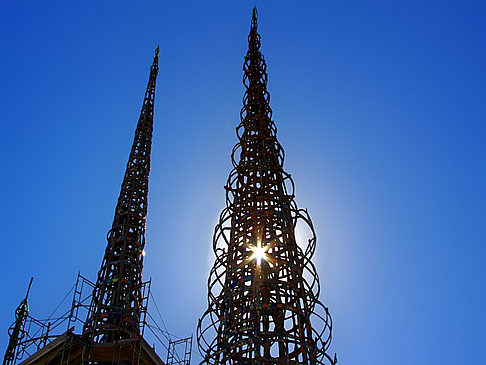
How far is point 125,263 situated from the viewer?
4019 cm

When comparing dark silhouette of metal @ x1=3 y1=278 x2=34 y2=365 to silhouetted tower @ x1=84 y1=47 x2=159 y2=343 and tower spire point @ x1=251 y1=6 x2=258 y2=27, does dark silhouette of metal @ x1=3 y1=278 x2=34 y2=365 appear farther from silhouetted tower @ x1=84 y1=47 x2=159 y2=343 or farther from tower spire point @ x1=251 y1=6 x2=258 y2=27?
tower spire point @ x1=251 y1=6 x2=258 y2=27

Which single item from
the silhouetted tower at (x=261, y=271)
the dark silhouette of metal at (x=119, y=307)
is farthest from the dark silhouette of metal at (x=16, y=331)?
the silhouetted tower at (x=261, y=271)

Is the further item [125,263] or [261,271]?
[125,263]

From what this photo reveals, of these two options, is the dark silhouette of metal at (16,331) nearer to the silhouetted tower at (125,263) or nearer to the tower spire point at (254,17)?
the silhouetted tower at (125,263)

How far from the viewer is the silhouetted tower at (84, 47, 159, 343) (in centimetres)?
3625

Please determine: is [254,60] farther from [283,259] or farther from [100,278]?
[100,278]

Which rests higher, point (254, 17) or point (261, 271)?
point (254, 17)

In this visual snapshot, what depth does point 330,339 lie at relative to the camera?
20188 mm

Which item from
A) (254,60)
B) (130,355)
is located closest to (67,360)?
(130,355)

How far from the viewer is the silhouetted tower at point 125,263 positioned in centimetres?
3625

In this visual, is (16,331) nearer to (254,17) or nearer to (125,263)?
(125,263)

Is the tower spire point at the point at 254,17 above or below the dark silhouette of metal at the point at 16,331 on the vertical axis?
above

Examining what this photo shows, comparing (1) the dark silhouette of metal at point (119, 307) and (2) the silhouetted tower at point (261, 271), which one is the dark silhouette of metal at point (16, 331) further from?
(2) the silhouetted tower at point (261, 271)

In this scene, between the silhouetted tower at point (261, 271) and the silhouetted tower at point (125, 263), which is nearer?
the silhouetted tower at point (261, 271)
